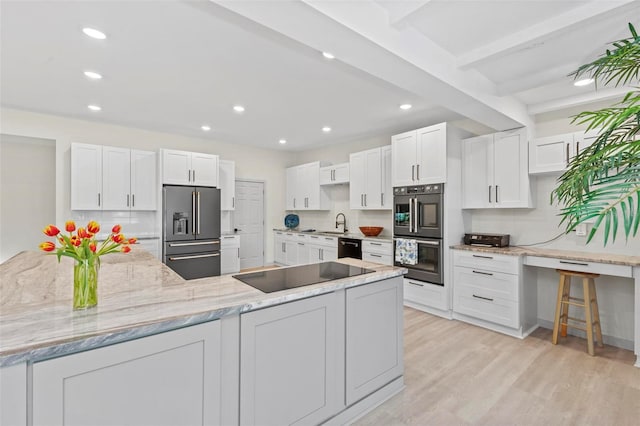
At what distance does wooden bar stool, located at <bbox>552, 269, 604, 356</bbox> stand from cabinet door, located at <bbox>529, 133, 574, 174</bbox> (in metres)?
1.13

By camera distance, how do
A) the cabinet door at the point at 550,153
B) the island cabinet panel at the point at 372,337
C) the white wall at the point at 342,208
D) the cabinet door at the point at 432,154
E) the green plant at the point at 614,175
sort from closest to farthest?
the green plant at the point at 614,175, the island cabinet panel at the point at 372,337, the cabinet door at the point at 550,153, the cabinet door at the point at 432,154, the white wall at the point at 342,208

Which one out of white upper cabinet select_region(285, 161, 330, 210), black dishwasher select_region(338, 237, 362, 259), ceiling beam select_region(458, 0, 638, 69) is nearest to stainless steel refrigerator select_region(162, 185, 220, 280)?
white upper cabinet select_region(285, 161, 330, 210)

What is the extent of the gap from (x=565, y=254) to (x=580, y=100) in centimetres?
168

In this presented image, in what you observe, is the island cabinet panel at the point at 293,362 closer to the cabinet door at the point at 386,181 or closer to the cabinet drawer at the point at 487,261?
the cabinet drawer at the point at 487,261

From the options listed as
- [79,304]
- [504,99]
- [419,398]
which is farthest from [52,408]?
[504,99]

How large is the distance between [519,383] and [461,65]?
266 centimetres

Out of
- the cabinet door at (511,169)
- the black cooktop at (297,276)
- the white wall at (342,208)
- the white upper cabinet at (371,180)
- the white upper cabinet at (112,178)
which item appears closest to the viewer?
the black cooktop at (297,276)

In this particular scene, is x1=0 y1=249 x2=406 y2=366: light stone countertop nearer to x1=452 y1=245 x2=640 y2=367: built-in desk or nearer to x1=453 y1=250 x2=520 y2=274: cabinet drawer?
x1=453 y1=250 x2=520 y2=274: cabinet drawer

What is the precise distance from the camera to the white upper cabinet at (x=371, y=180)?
15.6 feet

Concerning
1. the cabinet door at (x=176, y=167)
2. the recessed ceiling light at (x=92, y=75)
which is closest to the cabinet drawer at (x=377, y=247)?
the cabinet door at (x=176, y=167)

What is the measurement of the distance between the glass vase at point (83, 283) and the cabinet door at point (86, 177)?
410 cm

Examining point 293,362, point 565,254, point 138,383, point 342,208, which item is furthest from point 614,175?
point 342,208

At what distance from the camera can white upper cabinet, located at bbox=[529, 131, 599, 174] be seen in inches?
122

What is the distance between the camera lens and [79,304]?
1245mm
